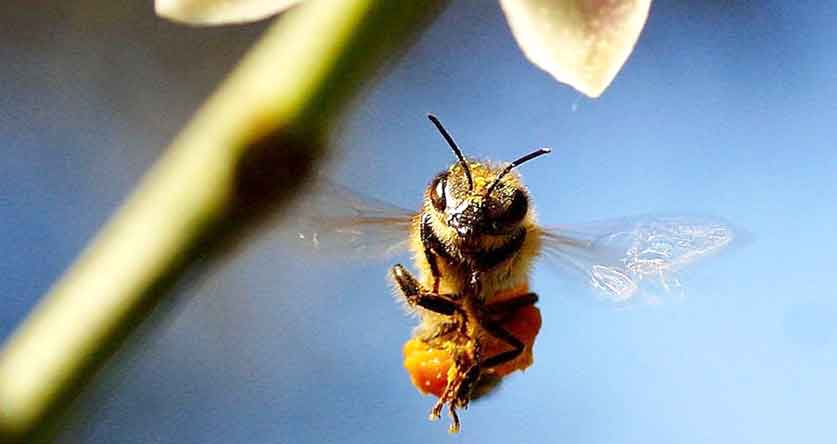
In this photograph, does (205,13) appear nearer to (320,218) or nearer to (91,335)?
(91,335)

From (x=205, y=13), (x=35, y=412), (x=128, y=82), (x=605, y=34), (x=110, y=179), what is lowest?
(x=35, y=412)

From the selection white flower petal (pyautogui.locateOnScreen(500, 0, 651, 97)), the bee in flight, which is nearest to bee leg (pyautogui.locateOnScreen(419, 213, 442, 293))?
the bee in flight

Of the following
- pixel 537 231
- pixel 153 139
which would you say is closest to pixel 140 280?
pixel 537 231

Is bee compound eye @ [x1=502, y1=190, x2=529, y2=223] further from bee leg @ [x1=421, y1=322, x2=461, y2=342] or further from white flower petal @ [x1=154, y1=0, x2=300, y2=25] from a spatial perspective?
white flower petal @ [x1=154, y1=0, x2=300, y2=25]

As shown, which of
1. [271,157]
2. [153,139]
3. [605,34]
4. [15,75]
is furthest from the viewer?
[15,75]

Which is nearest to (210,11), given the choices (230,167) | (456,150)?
(230,167)

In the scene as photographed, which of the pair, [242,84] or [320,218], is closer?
[242,84]

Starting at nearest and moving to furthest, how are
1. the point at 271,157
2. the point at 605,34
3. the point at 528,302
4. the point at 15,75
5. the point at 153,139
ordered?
the point at 271,157 < the point at 605,34 < the point at 528,302 < the point at 153,139 < the point at 15,75

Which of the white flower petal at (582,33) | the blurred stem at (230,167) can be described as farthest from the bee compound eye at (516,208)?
the blurred stem at (230,167)
